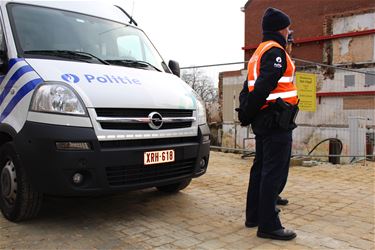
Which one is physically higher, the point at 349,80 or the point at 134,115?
the point at 349,80

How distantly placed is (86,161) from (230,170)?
425cm

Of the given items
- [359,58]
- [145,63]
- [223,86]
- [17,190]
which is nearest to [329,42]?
[359,58]

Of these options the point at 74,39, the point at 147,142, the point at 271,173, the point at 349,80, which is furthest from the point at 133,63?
the point at 349,80

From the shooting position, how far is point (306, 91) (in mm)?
8625

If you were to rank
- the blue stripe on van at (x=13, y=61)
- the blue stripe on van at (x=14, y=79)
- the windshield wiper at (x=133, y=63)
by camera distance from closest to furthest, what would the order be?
1. the blue stripe on van at (x=14, y=79)
2. the blue stripe on van at (x=13, y=61)
3. the windshield wiper at (x=133, y=63)

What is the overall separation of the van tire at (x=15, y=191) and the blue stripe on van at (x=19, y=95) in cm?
31

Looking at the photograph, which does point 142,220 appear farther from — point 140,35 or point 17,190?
point 140,35

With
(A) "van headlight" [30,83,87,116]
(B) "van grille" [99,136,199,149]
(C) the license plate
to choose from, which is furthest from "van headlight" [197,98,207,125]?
(A) "van headlight" [30,83,87,116]

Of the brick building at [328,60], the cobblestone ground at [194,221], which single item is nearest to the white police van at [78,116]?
the cobblestone ground at [194,221]

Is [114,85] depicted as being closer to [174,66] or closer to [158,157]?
[158,157]

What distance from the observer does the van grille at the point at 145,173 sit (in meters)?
3.92

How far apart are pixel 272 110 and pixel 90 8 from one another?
2.90m

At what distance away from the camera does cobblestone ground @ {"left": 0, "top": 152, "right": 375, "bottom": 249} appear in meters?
3.77

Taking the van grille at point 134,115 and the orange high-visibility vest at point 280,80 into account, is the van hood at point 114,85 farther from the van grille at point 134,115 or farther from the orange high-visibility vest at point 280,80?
the orange high-visibility vest at point 280,80
